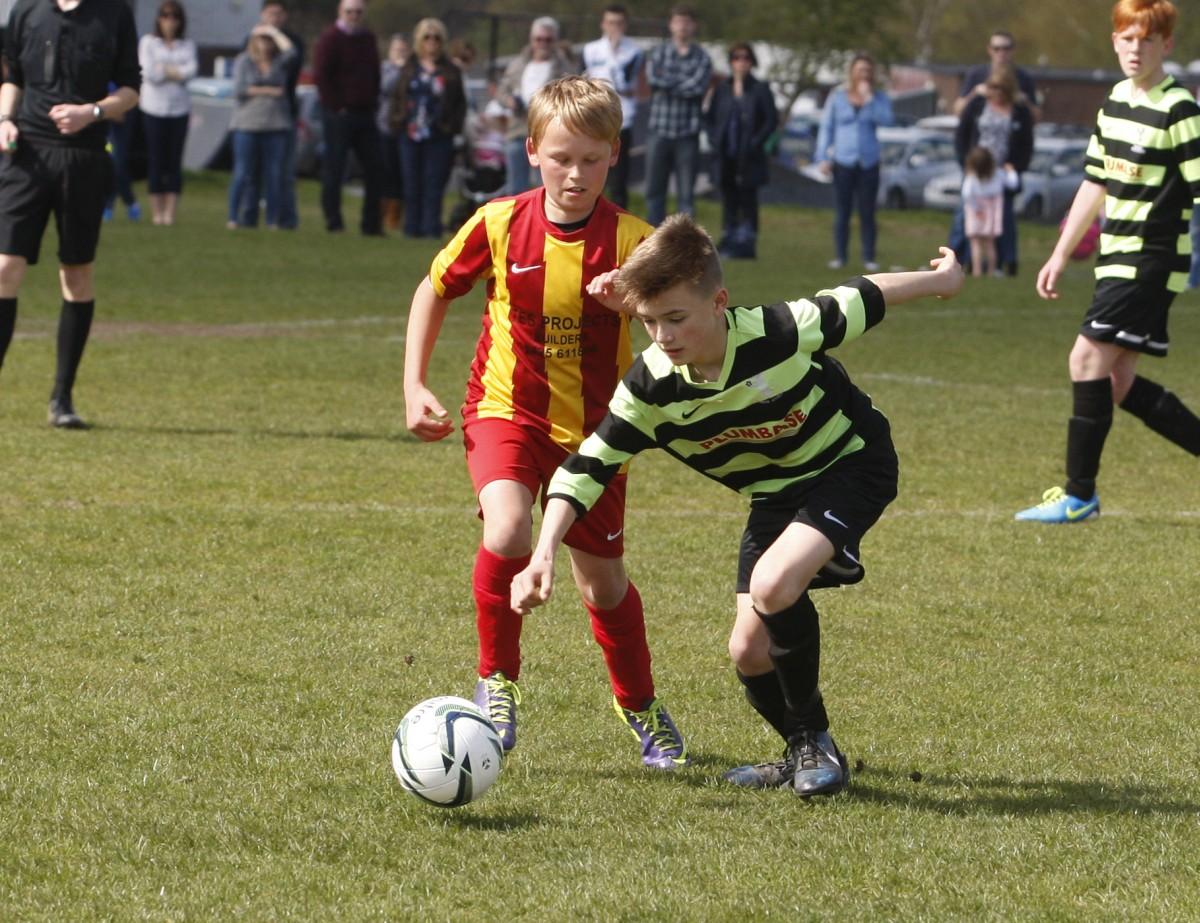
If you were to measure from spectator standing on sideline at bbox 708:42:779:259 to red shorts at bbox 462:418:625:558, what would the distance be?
13857mm

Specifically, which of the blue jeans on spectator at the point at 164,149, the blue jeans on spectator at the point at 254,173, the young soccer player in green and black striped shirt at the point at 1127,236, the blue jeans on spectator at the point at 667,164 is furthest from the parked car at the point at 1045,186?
A: the young soccer player in green and black striped shirt at the point at 1127,236

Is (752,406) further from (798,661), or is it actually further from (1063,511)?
(1063,511)

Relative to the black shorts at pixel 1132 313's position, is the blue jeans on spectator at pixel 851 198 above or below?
below

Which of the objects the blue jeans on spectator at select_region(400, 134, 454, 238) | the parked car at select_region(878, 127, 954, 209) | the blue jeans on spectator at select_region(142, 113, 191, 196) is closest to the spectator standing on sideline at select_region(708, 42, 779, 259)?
the blue jeans on spectator at select_region(400, 134, 454, 238)

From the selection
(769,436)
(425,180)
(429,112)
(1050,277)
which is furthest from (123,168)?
(769,436)

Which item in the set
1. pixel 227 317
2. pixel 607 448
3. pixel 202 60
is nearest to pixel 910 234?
pixel 227 317

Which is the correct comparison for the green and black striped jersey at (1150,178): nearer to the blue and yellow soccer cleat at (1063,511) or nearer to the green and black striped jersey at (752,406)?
the blue and yellow soccer cleat at (1063,511)

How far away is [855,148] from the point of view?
18.1 metres

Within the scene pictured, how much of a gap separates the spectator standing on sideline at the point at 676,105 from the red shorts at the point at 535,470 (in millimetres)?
13657

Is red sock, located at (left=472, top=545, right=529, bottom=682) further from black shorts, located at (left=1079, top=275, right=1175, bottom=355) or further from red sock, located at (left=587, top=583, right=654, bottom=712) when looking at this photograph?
black shorts, located at (left=1079, top=275, right=1175, bottom=355)

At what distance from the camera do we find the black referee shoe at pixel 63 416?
29.2ft

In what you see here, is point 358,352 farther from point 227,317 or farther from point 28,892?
point 28,892

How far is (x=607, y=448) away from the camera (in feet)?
13.9

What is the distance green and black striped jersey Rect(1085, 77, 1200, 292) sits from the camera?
24.7ft
